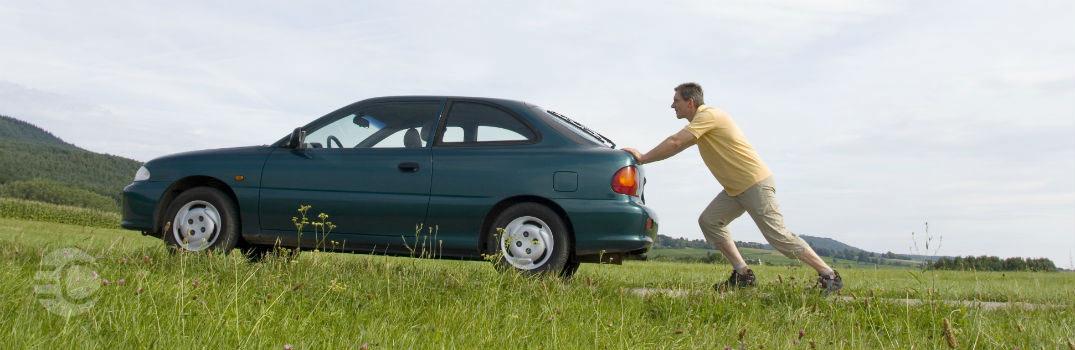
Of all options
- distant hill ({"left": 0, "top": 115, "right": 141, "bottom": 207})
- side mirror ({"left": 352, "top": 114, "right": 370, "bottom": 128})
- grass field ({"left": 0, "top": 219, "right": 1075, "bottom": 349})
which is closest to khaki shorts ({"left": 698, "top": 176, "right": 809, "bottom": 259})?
grass field ({"left": 0, "top": 219, "right": 1075, "bottom": 349})

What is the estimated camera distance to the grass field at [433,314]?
3.88 m

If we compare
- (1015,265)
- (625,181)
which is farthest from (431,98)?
(1015,265)

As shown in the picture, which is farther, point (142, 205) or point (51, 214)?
point (51, 214)

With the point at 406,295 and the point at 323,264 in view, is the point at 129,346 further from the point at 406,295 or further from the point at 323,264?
the point at 323,264

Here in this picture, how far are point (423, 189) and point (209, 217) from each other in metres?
A: 2.03

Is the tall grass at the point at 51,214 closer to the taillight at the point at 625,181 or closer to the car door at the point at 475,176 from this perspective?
the car door at the point at 475,176

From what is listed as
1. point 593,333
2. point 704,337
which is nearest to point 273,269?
point 593,333

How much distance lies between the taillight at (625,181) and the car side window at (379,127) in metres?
1.61

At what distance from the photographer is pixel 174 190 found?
7.88 metres

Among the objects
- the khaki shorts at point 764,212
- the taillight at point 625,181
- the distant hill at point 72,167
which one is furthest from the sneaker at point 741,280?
the distant hill at point 72,167

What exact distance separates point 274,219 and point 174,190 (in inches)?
48.1

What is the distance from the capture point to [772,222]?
7.19 meters

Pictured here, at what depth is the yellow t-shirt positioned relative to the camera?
707cm

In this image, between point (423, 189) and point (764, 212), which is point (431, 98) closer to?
point (423, 189)
